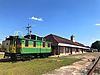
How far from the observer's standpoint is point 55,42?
164 ft

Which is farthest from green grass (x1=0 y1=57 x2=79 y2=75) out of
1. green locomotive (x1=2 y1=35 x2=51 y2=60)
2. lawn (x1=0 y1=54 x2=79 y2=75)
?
green locomotive (x1=2 y1=35 x2=51 y2=60)

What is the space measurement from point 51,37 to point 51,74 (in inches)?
1551

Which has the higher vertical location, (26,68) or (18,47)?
(18,47)

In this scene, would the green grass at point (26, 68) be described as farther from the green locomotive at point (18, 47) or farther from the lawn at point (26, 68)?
the green locomotive at point (18, 47)

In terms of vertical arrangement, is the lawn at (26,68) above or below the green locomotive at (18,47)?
below

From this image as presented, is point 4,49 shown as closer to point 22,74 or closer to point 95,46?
point 22,74

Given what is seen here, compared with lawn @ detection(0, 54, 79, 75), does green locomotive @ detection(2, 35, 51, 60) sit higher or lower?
higher

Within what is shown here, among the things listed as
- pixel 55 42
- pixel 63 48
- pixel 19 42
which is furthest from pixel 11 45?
pixel 63 48

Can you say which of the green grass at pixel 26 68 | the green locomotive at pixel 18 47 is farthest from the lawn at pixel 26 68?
the green locomotive at pixel 18 47

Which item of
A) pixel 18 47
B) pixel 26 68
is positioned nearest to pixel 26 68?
pixel 26 68

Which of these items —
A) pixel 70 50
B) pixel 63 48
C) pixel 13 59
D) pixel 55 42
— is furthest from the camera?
pixel 70 50

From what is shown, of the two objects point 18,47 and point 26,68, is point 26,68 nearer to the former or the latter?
point 26,68

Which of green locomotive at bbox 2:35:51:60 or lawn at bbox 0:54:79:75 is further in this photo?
green locomotive at bbox 2:35:51:60

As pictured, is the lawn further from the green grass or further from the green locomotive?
the green locomotive
